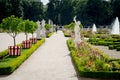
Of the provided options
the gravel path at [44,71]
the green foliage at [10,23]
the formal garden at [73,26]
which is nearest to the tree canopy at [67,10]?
the formal garden at [73,26]

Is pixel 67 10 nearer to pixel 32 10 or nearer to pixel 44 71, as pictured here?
pixel 32 10

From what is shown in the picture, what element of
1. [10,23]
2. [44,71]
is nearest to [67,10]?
[10,23]

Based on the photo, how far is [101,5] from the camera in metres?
81.4

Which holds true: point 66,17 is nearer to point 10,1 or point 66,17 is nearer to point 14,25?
point 10,1

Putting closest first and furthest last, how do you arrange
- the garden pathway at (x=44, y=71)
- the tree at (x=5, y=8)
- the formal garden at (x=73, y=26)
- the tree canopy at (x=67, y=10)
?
the garden pathway at (x=44, y=71) < the formal garden at (x=73, y=26) < the tree at (x=5, y=8) < the tree canopy at (x=67, y=10)

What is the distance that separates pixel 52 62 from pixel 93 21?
6703 cm

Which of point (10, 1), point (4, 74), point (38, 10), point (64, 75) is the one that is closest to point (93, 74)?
point (64, 75)

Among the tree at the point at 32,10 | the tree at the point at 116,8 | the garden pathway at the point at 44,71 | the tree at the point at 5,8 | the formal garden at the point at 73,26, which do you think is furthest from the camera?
the tree at the point at 32,10

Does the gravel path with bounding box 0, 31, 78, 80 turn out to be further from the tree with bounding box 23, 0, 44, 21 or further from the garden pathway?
the tree with bounding box 23, 0, 44, 21

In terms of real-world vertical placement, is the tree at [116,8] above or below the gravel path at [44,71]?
above

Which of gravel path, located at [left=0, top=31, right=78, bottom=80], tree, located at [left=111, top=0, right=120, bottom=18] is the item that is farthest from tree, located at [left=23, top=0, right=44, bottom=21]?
gravel path, located at [left=0, top=31, right=78, bottom=80]

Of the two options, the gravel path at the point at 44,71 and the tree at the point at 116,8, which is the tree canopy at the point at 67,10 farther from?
the gravel path at the point at 44,71

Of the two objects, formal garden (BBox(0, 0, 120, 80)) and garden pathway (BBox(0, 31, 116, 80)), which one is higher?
formal garden (BBox(0, 0, 120, 80))

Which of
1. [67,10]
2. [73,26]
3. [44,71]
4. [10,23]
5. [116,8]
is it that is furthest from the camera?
[67,10]
